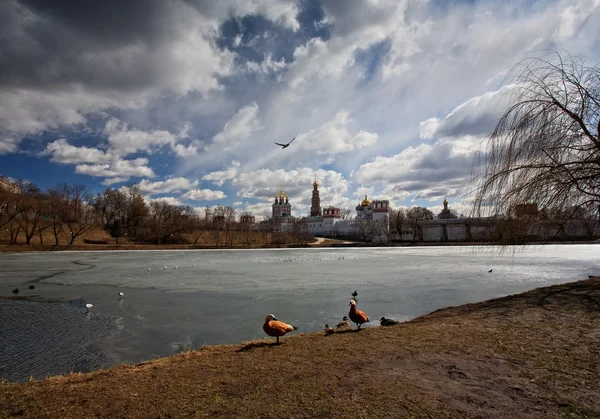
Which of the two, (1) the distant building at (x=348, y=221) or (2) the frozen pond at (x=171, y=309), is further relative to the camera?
(1) the distant building at (x=348, y=221)

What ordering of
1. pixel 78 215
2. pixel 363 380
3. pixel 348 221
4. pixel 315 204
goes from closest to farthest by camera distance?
pixel 363 380, pixel 78 215, pixel 348 221, pixel 315 204

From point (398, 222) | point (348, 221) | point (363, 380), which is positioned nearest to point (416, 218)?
point (398, 222)

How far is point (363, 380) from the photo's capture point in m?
3.91

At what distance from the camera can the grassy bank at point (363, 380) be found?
3.28 metres

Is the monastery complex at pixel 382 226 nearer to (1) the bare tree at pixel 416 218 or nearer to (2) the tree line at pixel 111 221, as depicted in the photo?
(1) the bare tree at pixel 416 218

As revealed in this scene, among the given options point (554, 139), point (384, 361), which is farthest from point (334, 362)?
point (554, 139)

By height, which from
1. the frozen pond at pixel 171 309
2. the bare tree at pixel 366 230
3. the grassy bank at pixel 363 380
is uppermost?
the bare tree at pixel 366 230

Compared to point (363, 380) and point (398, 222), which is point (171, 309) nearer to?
→ point (363, 380)

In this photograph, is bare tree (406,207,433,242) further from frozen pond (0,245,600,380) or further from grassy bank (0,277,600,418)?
grassy bank (0,277,600,418)

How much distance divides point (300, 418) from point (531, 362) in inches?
125

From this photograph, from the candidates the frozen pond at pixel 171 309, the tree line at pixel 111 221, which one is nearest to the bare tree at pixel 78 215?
the tree line at pixel 111 221

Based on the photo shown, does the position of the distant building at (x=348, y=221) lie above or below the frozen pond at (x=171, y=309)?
above

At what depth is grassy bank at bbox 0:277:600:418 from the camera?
3.28m

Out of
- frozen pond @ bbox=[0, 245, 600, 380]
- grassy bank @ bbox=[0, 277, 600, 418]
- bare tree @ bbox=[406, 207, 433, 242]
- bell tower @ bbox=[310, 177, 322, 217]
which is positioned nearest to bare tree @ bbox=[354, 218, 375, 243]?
bare tree @ bbox=[406, 207, 433, 242]
